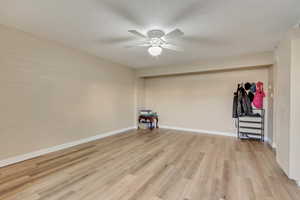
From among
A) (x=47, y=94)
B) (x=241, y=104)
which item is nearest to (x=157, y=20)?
(x=47, y=94)

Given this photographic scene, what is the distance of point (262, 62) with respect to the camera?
143 inches

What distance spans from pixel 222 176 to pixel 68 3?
3305 mm

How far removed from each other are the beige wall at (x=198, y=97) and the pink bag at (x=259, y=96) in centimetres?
17

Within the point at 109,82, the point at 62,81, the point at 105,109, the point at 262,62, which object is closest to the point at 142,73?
the point at 109,82

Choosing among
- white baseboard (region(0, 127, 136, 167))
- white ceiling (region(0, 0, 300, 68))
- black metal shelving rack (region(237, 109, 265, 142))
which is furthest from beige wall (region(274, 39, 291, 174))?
white baseboard (region(0, 127, 136, 167))

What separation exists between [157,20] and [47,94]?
2737 millimetres

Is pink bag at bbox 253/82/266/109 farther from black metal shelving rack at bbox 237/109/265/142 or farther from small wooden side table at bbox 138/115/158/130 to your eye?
small wooden side table at bbox 138/115/158/130

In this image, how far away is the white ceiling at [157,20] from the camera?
5.98 feet

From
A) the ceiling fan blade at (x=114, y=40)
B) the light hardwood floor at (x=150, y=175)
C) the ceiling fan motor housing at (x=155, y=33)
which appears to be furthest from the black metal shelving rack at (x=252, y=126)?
the ceiling fan blade at (x=114, y=40)

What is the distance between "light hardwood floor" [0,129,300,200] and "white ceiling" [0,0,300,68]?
2.42 meters

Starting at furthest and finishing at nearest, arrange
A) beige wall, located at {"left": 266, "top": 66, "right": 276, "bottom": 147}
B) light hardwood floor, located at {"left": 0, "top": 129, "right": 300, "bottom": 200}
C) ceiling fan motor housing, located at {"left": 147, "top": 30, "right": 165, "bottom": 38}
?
beige wall, located at {"left": 266, "top": 66, "right": 276, "bottom": 147}
ceiling fan motor housing, located at {"left": 147, "top": 30, "right": 165, "bottom": 38}
light hardwood floor, located at {"left": 0, "top": 129, "right": 300, "bottom": 200}

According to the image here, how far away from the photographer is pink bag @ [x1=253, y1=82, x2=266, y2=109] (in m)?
4.05

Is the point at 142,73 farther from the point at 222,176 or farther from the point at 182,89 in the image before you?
the point at 222,176

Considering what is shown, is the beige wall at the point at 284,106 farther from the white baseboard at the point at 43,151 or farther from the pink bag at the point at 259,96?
the white baseboard at the point at 43,151
